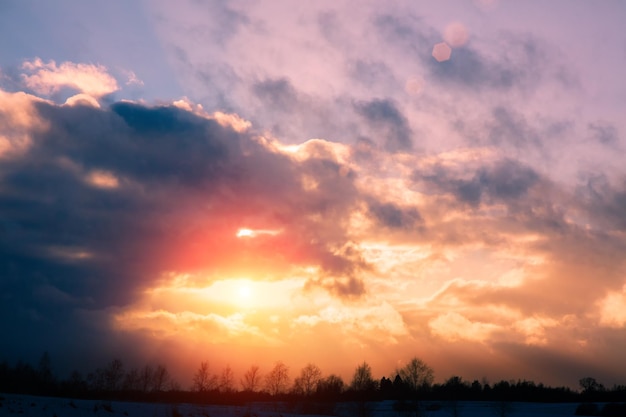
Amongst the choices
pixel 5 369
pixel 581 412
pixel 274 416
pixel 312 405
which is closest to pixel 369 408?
pixel 312 405

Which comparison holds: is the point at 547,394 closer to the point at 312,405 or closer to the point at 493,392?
the point at 493,392

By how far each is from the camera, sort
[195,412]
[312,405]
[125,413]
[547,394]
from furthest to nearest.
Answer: [547,394] → [312,405] → [195,412] → [125,413]

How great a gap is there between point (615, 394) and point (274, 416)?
113m

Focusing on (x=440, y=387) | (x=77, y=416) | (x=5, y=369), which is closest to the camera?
(x=77, y=416)

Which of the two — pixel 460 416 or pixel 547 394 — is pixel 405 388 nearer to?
pixel 547 394

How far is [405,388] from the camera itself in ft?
534

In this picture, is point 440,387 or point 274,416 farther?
point 440,387

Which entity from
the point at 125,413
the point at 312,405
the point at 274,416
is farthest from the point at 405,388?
the point at 125,413

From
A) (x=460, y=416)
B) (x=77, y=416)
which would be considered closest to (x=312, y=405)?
(x=460, y=416)

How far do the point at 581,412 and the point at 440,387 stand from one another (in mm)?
68205

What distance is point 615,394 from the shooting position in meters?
140

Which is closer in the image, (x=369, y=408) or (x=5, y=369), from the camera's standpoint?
(x=369, y=408)

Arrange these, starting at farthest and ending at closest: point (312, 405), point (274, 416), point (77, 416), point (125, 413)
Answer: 1. point (312, 405)
2. point (274, 416)
3. point (125, 413)
4. point (77, 416)

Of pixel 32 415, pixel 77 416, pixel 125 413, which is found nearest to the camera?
pixel 32 415
